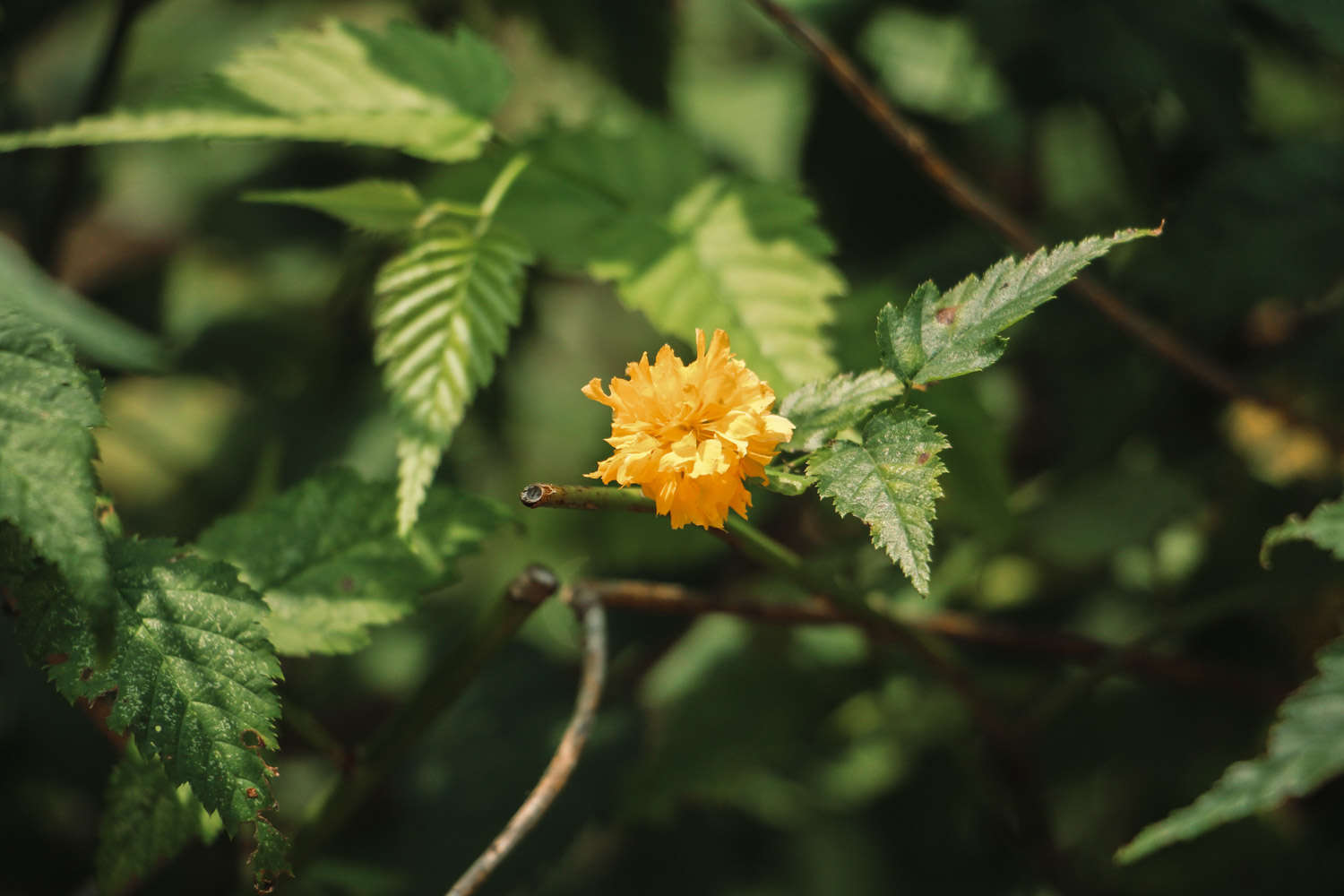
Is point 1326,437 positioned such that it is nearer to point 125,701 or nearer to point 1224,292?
point 1224,292

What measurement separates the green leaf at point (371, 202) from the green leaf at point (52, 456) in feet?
1.02

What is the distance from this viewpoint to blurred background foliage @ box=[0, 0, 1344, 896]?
129 cm

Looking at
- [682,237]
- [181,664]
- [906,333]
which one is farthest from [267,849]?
[682,237]

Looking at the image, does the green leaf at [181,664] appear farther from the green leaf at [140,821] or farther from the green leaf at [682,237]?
the green leaf at [682,237]

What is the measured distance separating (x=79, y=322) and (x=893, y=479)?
3.45 ft

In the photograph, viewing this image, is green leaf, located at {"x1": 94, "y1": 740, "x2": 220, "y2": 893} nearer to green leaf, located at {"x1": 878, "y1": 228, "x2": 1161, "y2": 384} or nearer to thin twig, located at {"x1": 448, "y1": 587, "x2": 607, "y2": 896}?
thin twig, located at {"x1": 448, "y1": 587, "x2": 607, "y2": 896}

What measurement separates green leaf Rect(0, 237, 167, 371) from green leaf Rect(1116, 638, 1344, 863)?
0.98 m

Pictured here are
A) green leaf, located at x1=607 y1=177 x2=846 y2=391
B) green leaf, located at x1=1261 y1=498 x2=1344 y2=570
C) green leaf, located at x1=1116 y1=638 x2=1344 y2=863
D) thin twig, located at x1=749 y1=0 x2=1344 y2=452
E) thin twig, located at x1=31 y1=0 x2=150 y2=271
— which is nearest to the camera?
green leaf, located at x1=1116 y1=638 x2=1344 y2=863


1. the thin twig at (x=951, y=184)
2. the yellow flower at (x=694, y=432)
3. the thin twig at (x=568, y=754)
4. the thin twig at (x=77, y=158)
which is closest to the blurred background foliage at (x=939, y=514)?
the thin twig at (x=77, y=158)

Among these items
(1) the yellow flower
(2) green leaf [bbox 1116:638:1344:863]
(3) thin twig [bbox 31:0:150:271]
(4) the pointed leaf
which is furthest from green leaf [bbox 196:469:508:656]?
(3) thin twig [bbox 31:0:150:271]

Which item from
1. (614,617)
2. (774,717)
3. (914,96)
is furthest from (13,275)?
(914,96)

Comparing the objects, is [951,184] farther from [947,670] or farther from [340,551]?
[340,551]

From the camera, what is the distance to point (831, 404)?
73 centimetres

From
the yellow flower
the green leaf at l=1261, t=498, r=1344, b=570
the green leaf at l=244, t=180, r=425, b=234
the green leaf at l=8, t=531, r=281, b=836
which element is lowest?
the green leaf at l=8, t=531, r=281, b=836
